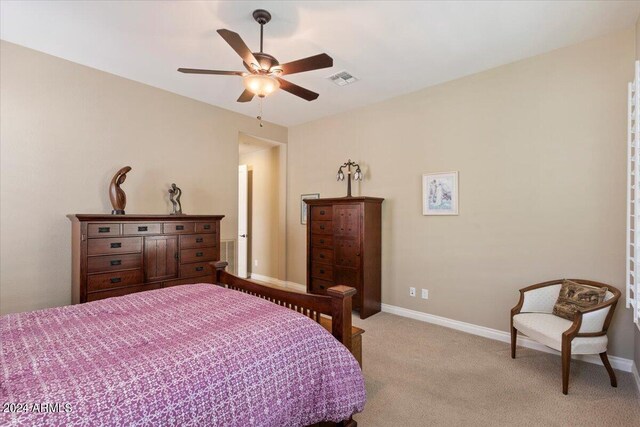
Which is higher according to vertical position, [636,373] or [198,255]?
[198,255]

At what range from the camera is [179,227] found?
3.54m

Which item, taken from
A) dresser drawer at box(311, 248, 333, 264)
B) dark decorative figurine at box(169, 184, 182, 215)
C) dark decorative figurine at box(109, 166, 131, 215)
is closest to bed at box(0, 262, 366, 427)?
dark decorative figurine at box(109, 166, 131, 215)

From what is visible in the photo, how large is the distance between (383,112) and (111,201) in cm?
357

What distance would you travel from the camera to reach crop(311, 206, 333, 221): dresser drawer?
4.38 m

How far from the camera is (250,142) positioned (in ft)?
18.1

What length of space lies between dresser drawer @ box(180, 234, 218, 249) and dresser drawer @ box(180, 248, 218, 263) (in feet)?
0.16

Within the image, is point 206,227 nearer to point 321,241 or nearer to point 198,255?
point 198,255

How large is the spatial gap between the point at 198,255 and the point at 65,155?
1741 millimetres

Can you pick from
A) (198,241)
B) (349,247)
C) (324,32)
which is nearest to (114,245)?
(198,241)

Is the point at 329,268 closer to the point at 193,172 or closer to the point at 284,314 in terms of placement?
the point at 193,172

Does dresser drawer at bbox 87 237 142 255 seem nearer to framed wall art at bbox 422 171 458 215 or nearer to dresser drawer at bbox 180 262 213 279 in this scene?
dresser drawer at bbox 180 262 213 279

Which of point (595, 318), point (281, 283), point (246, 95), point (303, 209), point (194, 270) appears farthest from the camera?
point (281, 283)

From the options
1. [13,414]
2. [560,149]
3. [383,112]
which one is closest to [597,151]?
[560,149]

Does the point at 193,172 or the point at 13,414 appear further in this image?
the point at 193,172
